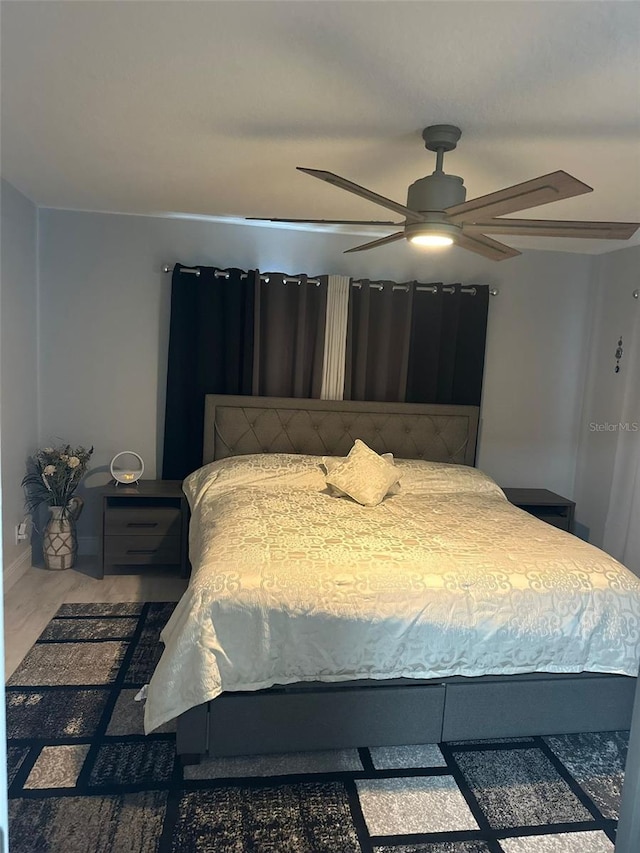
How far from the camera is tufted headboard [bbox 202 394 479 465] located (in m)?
4.04

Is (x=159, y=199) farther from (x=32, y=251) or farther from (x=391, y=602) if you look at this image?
(x=391, y=602)

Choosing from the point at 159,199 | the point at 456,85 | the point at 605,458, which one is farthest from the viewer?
the point at 605,458

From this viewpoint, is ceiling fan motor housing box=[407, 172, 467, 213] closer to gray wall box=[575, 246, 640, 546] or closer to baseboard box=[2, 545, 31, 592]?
gray wall box=[575, 246, 640, 546]

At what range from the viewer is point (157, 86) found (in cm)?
200

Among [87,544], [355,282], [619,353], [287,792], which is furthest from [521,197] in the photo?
[87,544]

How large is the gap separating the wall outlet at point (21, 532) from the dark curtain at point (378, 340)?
2294 millimetres

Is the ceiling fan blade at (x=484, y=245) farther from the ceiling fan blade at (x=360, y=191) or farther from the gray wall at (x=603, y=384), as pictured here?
the gray wall at (x=603, y=384)

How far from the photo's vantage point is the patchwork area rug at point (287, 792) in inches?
73.4

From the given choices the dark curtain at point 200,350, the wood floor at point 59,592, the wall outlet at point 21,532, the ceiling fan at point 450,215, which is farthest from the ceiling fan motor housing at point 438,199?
the wall outlet at point 21,532

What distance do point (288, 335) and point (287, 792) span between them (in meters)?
2.83

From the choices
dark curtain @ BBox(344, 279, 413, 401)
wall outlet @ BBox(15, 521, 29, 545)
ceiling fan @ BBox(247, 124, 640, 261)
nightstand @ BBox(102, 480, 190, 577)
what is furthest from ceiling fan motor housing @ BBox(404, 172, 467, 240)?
wall outlet @ BBox(15, 521, 29, 545)

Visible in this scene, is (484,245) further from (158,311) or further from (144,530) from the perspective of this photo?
(144,530)

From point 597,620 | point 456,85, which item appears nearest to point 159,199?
point 456,85

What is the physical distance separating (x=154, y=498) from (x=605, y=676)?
274cm
